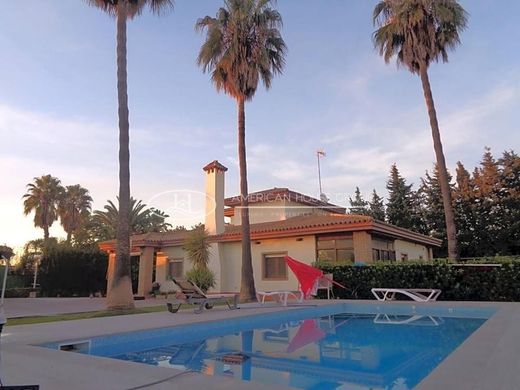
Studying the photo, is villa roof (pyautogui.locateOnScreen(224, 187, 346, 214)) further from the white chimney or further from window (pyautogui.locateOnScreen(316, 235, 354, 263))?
window (pyautogui.locateOnScreen(316, 235, 354, 263))

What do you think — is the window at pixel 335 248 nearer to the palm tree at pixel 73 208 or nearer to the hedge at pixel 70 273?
the hedge at pixel 70 273

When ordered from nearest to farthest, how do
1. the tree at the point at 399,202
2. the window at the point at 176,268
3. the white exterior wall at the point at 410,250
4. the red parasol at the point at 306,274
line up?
the red parasol at the point at 306,274
the white exterior wall at the point at 410,250
the window at the point at 176,268
the tree at the point at 399,202

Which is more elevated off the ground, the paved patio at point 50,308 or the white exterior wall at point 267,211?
the white exterior wall at point 267,211

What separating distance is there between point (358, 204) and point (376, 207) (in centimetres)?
450

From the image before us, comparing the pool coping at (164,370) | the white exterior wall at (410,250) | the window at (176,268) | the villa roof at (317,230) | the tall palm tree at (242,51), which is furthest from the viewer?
the window at (176,268)

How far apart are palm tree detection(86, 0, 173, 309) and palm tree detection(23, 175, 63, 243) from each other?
29402 millimetres

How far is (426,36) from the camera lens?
17266 mm

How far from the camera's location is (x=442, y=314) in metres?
11.9

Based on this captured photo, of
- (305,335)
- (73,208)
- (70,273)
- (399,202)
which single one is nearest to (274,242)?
(305,335)

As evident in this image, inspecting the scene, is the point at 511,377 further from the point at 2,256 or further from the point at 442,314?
the point at 442,314

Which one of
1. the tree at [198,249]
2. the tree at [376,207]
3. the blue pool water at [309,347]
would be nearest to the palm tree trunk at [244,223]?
the blue pool water at [309,347]

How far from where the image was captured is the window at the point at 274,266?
20.2m

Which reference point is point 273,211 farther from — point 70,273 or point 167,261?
point 70,273

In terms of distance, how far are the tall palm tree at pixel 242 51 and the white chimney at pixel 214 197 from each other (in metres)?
6.95
